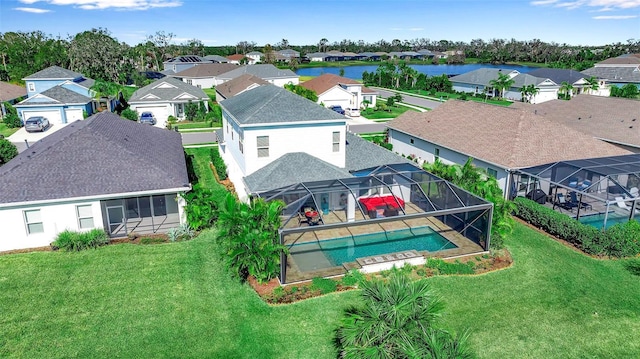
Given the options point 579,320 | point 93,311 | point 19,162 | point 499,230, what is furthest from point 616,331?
point 19,162

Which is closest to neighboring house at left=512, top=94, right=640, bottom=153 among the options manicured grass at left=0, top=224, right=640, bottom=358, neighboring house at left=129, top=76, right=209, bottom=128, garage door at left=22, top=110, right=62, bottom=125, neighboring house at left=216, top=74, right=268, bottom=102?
manicured grass at left=0, top=224, right=640, bottom=358

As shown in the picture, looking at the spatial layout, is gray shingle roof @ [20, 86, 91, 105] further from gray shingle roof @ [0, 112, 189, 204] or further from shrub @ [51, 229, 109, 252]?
shrub @ [51, 229, 109, 252]

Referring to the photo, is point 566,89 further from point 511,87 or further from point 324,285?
point 324,285

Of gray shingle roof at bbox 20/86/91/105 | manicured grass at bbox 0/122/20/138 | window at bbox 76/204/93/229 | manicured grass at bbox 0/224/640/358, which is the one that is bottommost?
manicured grass at bbox 0/224/640/358

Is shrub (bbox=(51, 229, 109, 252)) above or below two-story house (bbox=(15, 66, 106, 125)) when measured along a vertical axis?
below

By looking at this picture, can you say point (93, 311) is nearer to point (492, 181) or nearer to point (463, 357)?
point (463, 357)

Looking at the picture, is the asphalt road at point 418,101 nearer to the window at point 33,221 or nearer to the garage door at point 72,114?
the garage door at point 72,114

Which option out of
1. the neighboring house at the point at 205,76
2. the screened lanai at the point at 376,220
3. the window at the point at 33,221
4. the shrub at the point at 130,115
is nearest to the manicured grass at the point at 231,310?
the window at the point at 33,221
